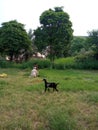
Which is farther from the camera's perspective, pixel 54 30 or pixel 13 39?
pixel 54 30

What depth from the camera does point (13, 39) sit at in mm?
27281

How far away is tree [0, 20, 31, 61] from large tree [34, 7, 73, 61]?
50.7 inches

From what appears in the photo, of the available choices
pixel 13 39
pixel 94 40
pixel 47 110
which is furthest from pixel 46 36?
pixel 47 110

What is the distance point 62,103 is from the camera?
9.61 m

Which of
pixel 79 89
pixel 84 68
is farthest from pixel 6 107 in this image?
pixel 84 68

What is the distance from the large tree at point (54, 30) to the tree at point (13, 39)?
1.29 meters

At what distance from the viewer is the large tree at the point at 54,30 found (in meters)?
28.1

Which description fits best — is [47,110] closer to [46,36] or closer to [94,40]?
[46,36]

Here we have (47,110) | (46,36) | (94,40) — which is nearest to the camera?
(47,110)

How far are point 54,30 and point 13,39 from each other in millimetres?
4062

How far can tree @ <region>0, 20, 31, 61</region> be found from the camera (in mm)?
27422

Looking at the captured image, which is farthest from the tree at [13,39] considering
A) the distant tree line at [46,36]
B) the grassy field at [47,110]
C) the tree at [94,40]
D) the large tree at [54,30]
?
the grassy field at [47,110]

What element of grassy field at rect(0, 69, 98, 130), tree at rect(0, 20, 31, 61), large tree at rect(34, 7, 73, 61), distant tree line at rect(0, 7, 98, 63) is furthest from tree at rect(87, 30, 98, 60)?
grassy field at rect(0, 69, 98, 130)

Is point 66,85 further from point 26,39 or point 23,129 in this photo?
point 26,39
